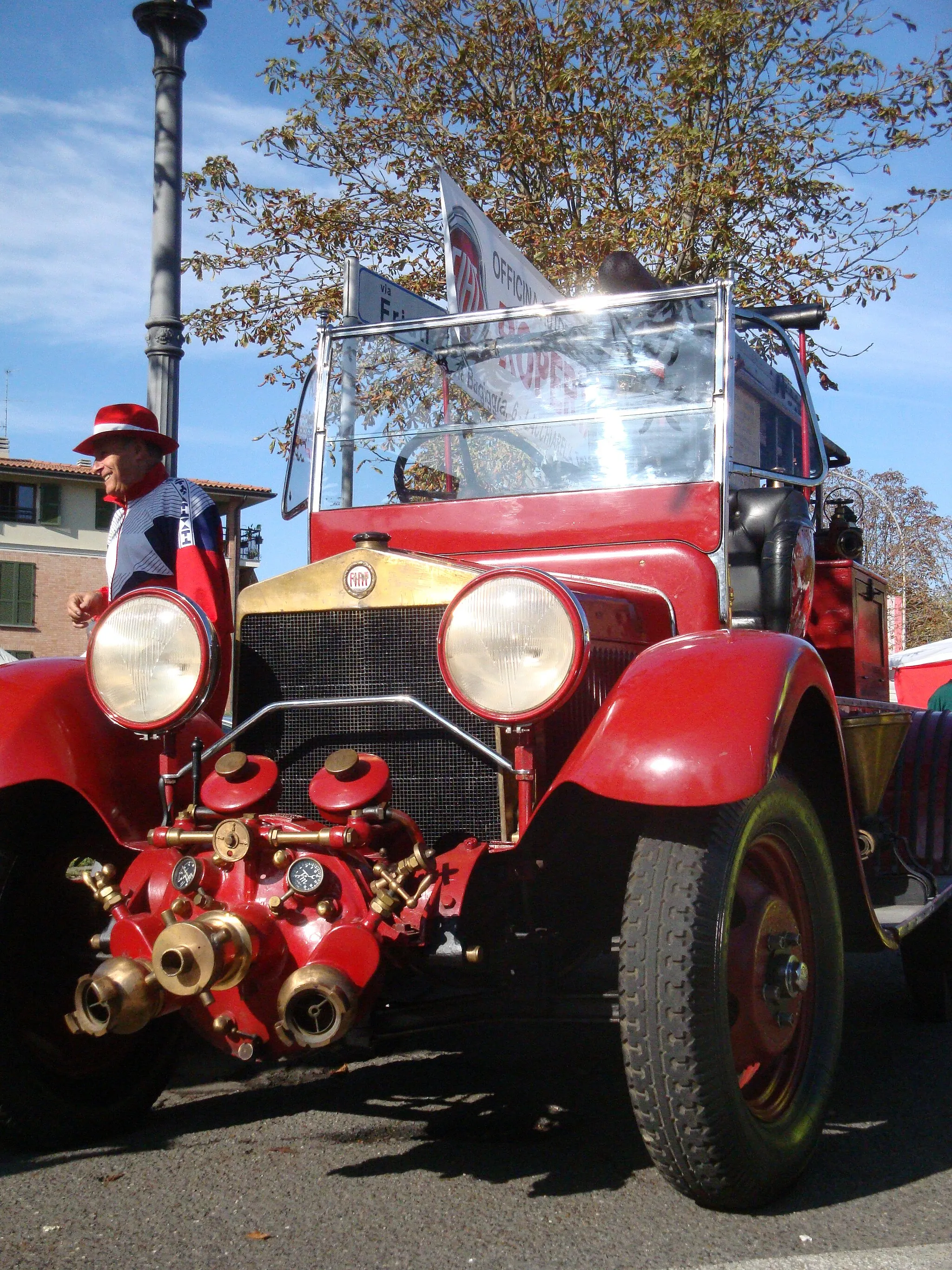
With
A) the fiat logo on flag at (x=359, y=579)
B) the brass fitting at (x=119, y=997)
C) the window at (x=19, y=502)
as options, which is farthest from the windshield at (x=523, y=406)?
the window at (x=19, y=502)

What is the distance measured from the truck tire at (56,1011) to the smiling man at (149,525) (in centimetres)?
57

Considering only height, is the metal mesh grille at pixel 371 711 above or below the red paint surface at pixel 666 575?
below

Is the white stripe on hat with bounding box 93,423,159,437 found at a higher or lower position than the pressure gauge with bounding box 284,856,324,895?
higher

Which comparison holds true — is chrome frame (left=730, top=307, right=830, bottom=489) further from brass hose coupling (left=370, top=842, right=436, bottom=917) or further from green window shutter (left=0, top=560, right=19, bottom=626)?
green window shutter (left=0, top=560, right=19, bottom=626)

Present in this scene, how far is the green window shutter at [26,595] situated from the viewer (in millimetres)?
35656

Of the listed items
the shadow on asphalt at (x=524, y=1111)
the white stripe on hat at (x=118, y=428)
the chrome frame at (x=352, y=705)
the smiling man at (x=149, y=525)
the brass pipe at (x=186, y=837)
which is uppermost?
the white stripe on hat at (x=118, y=428)

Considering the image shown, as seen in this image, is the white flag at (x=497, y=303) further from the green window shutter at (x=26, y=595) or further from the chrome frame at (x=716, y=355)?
the green window shutter at (x=26, y=595)

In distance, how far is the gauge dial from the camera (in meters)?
2.72

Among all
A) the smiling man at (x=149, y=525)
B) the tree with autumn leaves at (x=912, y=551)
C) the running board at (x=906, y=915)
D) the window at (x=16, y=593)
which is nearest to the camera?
the running board at (x=906, y=915)

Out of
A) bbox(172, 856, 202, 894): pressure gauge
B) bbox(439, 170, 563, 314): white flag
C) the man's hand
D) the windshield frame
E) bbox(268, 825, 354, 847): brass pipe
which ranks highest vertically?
bbox(439, 170, 563, 314): white flag

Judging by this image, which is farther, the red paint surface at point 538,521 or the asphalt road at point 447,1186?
the red paint surface at point 538,521

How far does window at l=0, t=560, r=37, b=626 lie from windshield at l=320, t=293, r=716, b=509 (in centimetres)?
3339

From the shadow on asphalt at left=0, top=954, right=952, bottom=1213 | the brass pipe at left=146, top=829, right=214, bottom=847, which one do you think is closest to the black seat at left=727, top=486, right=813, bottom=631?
the shadow on asphalt at left=0, top=954, right=952, bottom=1213

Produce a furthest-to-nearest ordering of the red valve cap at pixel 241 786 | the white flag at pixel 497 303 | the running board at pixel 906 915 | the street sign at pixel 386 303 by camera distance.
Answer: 1. the street sign at pixel 386 303
2. the white flag at pixel 497 303
3. the running board at pixel 906 915
4. the red valve cap at pixel 241 786
